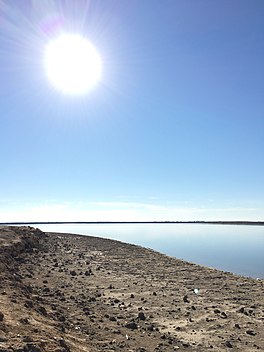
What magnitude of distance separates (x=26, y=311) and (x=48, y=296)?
19.2 ft

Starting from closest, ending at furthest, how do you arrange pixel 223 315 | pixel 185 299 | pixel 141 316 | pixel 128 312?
pixel 141 316
pixel 223 315
pixel 128 312
pixel 185 299

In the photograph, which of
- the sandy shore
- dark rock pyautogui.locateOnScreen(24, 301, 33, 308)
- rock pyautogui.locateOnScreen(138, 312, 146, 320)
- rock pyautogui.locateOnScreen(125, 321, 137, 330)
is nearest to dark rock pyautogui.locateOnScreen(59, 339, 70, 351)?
the sandy shore

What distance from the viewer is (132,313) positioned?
574 inches

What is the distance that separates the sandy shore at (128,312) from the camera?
32.4 feet

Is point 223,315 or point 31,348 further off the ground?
point 31,348

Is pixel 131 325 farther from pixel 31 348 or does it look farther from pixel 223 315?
pixel 31 348

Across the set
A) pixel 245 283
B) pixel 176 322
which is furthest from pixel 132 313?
pixel 245 283

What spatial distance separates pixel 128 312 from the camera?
14711 millimetres

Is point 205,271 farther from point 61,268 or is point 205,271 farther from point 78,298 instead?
point 78,298

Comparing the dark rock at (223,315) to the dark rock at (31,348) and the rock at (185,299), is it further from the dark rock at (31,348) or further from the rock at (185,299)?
the dark rock at (31,348)

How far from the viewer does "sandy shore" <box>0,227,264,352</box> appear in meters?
9.88

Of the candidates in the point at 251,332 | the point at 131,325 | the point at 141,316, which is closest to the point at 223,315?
the point at 251,332

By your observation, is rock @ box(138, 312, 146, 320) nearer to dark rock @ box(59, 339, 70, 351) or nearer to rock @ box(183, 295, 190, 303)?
rock @ box(183, 295, 190, 303)

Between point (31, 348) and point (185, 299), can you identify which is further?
point (185, 299)
